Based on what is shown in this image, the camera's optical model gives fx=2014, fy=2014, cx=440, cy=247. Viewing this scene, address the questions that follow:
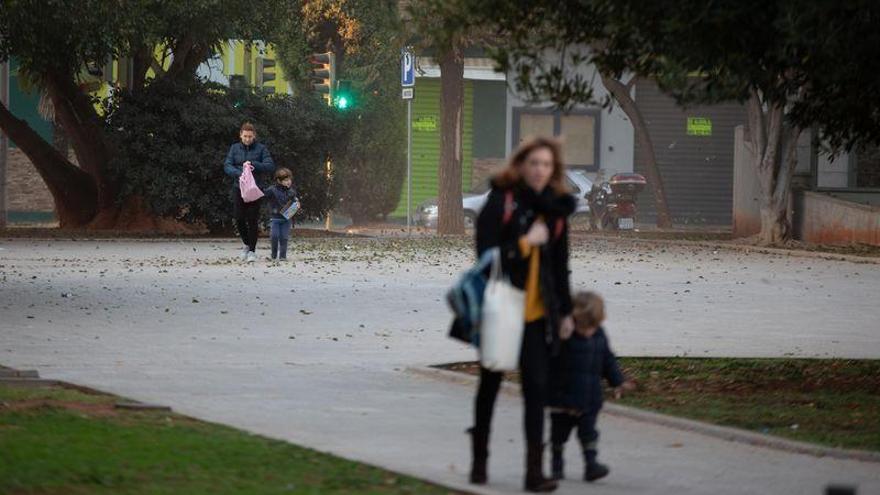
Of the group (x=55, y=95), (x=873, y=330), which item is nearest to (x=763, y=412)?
(x=873, y=330)

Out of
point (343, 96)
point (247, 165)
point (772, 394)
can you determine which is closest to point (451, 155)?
point (343, 96)

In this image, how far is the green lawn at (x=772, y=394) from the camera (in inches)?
431

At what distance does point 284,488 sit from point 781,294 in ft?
45.9

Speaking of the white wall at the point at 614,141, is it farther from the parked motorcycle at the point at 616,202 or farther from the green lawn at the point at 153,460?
the green lawn at the point at 153,460

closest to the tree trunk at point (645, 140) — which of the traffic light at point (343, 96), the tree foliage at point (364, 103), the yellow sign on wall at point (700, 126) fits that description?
the yellow sign on wall at point (700, 126)

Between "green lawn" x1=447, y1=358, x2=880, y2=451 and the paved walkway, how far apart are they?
2.11 ft

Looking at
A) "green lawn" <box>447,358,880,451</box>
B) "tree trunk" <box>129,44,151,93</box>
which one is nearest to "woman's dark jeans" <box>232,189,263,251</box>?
"tree trunk" <box>129,44,151,93</box>

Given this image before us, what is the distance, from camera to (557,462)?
29.7 feet

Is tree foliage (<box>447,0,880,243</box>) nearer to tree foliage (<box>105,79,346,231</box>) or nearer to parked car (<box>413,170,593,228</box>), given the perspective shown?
tree foliage (<box>105,79,346,231</box>)

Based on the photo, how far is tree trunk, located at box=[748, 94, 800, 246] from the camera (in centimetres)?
3453

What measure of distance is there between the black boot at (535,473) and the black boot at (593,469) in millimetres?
397

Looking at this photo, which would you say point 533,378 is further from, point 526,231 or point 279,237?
point 279,237

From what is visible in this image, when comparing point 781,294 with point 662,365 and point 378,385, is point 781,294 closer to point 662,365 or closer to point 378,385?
point 662,365

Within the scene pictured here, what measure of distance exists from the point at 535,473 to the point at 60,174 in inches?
1166
